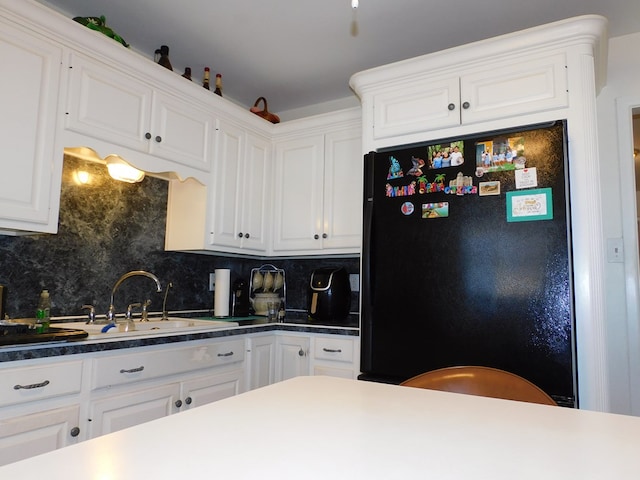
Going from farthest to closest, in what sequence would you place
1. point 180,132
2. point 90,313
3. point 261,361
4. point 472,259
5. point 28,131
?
point 261,361, point 180,132, point 90,313, point 472,259, point 28,131

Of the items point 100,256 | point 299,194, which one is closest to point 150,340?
point 100,256

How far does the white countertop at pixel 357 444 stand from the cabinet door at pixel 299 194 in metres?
2.26

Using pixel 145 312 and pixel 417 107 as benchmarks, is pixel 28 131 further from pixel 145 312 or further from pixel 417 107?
pixel 417 107

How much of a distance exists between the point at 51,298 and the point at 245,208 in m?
1.27

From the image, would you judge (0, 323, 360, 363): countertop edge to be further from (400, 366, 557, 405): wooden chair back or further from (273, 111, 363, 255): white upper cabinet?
(400, 366, 557, 405): wooden chair back

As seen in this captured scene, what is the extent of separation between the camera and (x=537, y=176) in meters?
1.90

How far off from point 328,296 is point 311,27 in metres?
1.60

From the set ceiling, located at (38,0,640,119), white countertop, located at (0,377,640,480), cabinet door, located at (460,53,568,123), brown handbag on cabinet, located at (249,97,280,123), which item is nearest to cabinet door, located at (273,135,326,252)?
brown handbag on cabinet, located at (249,97,280,123)

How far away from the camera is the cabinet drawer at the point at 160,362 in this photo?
1.82 m

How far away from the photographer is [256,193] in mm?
3137

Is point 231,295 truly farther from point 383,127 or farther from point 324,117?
point 383,127

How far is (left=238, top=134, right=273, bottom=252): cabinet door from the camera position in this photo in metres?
3.04

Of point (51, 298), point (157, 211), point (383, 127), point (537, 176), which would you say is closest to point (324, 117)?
point (383, 127)

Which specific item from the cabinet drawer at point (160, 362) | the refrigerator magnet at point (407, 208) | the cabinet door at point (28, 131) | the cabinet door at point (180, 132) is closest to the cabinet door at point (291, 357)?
the cabinet drawer at point (160, 362)
